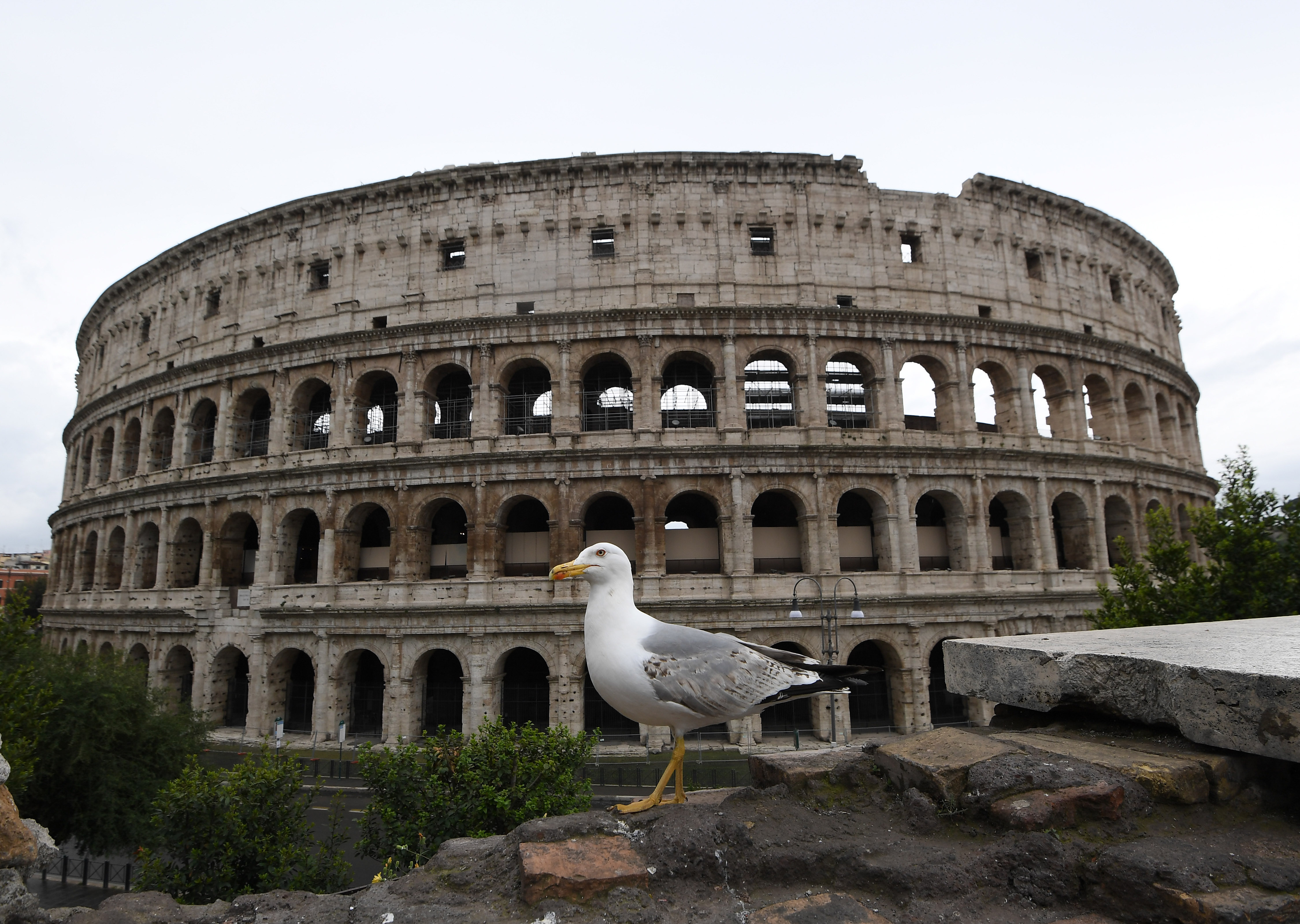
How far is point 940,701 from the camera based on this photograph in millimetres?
24500

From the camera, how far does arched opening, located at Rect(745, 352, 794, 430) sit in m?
25.5

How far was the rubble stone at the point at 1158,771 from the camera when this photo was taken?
10.5ft

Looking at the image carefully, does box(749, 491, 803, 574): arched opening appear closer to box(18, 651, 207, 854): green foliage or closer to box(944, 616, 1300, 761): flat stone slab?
box(18, 651, 207, 854): green foliage

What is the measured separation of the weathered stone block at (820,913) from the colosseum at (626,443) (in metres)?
18.4

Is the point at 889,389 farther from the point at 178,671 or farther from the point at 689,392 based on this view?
the point at 178,671

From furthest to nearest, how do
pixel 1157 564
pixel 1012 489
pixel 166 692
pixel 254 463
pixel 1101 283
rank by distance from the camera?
1. pixel 1101 283
2. pixel 254 463
3. pixel 1012 489
4. pixel 166 692
5. pixel 1157 564

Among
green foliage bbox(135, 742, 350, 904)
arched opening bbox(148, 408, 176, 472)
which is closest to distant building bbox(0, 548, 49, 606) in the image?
arched opening bbox(148, 408, 176, 472)

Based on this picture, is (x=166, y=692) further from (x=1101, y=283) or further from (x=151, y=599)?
(x=1101, y=283)

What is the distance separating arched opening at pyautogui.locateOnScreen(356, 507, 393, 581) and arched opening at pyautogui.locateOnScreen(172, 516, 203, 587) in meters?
6.61

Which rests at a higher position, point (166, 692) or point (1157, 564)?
point (1157, 564)

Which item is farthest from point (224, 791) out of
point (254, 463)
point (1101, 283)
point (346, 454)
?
point (1101, 283)

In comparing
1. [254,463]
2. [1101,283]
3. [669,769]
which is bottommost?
[669,769]

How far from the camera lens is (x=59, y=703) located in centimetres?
1164

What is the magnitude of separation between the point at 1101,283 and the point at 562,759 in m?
29.3
